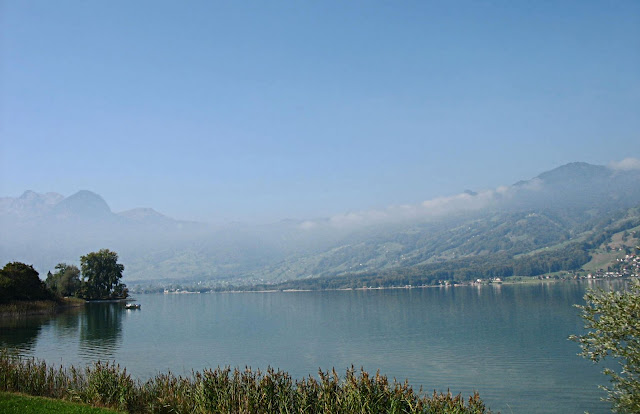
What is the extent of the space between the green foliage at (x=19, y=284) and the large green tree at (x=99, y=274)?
43.5 metres

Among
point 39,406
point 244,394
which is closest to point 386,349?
point 244,394

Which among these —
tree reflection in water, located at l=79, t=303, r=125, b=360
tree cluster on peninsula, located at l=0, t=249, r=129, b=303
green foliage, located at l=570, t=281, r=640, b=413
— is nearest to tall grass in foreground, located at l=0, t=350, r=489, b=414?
green foliage, located at l=570, t=281, r=640, b=413

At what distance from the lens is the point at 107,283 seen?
164 metres

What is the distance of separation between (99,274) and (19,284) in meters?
60.0

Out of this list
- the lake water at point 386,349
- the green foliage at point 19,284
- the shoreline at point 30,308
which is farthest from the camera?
the green foliage at point 19,284

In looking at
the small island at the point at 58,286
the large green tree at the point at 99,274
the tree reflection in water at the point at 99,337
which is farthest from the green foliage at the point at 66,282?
the tree reflection in water at the point at 99,337

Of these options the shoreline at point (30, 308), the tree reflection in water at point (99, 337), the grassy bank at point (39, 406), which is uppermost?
the grassy bank at point (39, 406)

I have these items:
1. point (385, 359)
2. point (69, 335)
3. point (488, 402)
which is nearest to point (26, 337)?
point (69, 335)

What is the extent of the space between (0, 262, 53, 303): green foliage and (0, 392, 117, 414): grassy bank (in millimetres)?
80787

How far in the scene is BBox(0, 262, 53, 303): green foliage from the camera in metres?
95.2

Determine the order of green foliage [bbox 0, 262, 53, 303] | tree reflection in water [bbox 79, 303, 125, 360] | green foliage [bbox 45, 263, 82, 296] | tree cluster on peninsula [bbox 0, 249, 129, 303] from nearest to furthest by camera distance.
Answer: tree reflection in water [bbox 79, 303, 125, 360]
green foliage [bbox 0, 262, 53, 303]
green foliage [bbox 45, 263, 82, 296]
tree cluster on peninsula [bbox 0, 249, 129, 303]

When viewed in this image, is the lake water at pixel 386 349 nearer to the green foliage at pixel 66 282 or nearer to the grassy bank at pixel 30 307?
the grassy bank at pixel 30 307

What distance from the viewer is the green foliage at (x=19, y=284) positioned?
95.2 m

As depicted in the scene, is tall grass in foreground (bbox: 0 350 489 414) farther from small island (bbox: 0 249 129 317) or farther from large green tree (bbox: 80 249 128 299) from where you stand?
large green tree (bbox: 80 249 128 299)
